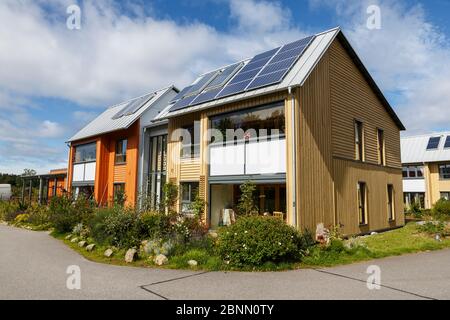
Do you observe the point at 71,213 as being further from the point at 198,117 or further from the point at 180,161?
the point at 198,117

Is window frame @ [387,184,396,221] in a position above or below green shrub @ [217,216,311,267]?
above

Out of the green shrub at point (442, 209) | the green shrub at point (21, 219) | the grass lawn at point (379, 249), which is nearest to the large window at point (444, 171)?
the green shrub at point (442, 209)

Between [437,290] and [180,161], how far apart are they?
40.4ft


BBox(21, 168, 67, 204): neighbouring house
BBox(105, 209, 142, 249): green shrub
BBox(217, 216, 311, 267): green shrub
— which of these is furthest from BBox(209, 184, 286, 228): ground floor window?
BBox(21, 168, 67, 204): neighbouring house

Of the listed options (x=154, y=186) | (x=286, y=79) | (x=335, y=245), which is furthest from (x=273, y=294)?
(x=154, y=186)

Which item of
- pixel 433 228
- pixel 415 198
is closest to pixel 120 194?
pixel 433 228

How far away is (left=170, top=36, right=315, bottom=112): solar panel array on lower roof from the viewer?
1311 cm

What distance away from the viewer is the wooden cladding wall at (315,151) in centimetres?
1191

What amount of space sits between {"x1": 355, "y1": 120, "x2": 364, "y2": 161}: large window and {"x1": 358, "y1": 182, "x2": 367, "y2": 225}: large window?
1.31 metres

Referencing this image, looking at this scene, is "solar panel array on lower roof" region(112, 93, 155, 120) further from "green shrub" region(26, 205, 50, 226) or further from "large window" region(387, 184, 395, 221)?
"large window" region(387, 184, 395, 221)

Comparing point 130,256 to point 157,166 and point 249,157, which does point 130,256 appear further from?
point 157,166

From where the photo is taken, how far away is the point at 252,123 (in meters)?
14.2

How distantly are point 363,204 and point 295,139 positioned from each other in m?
6.14

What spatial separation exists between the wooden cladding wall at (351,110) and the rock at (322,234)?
11.1ft
